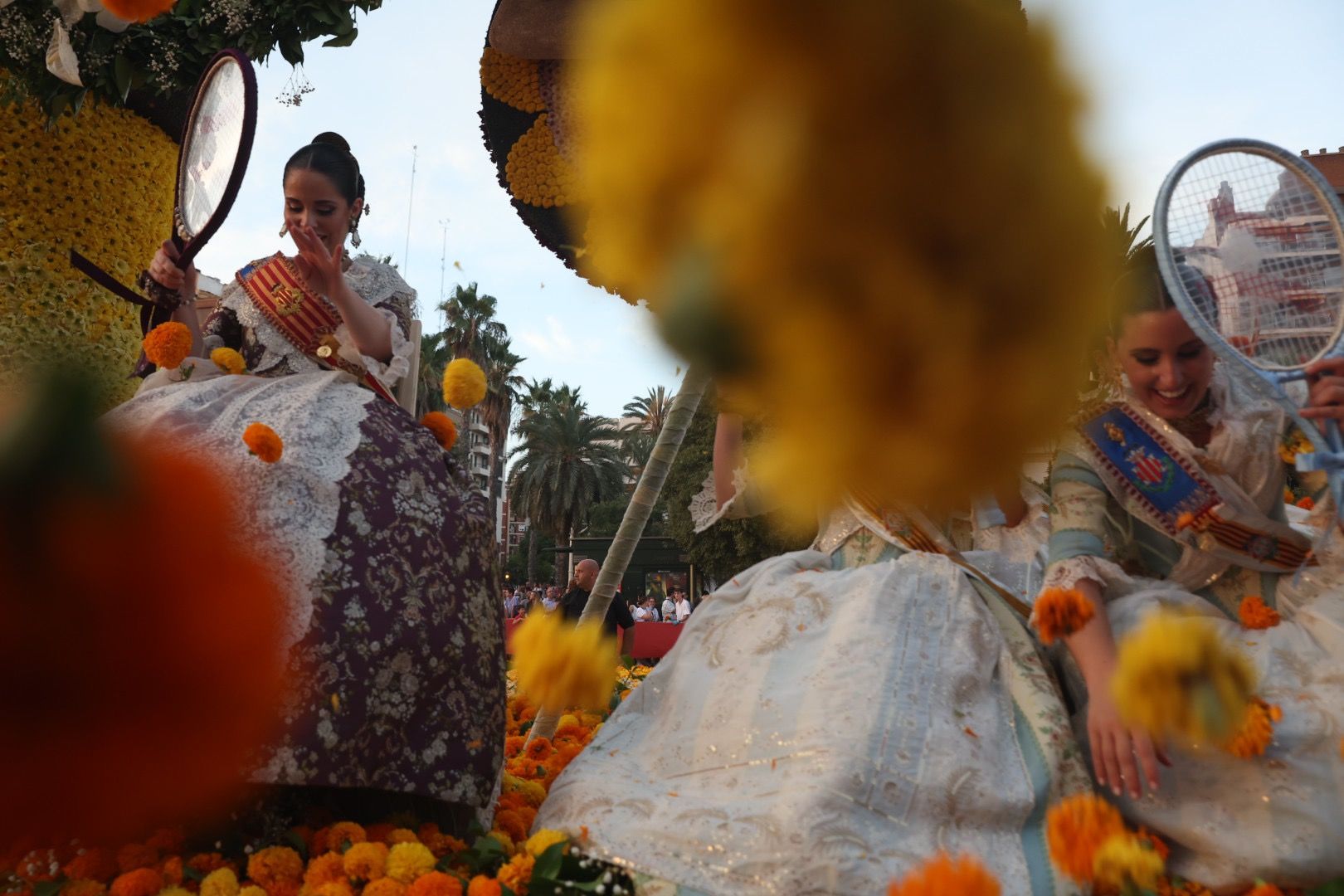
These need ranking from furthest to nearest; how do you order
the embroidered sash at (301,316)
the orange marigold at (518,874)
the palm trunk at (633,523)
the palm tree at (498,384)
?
the palm tree at (498,384) → the embroidered sash at (301,316) → the palm trunk at (633,523) → the orange marigold at (518,874)

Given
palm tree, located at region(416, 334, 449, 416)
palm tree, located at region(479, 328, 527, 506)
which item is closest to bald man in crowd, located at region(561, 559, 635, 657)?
palm tree, located at region(416, 334, 449, 416)

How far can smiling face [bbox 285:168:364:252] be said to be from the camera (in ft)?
8.64

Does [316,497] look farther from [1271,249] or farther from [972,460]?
[1271,249]

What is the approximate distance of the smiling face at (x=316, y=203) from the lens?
8.64 ft

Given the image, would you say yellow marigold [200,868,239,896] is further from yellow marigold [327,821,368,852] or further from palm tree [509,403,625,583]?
palm tree [509,403,625,583]

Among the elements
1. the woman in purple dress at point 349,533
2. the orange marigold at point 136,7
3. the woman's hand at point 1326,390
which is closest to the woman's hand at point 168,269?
the woman in purple dress at point 349,533

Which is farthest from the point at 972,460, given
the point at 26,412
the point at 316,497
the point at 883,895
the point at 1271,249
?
the point at 316,497

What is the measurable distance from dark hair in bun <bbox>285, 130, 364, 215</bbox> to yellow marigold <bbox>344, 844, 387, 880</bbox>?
1755mm

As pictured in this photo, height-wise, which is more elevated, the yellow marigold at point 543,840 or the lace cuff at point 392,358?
the lace cuff at point 392,358

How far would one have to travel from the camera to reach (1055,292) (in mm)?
990

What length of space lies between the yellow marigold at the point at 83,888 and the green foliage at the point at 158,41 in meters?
2.82

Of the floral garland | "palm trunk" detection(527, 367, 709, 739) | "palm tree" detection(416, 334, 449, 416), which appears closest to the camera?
"palm trunk" detection(527, 367, 709, 739)

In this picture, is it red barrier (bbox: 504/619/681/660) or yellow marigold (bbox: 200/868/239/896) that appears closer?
yellow marigold (bbox: 200/868/239/896)

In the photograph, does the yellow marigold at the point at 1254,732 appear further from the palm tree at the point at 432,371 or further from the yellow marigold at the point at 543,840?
the palm tree at the point at 432,371
